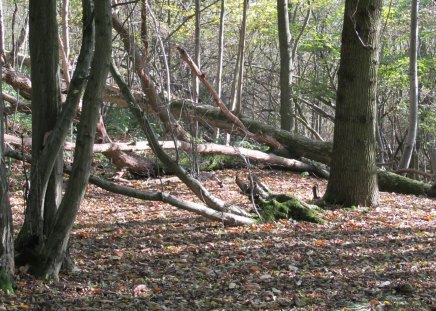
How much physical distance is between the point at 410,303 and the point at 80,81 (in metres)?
3.60

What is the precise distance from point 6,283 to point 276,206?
14.5 feet

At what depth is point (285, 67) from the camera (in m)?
15.4

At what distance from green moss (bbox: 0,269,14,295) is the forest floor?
8 cm

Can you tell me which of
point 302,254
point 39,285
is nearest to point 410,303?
point 302,254

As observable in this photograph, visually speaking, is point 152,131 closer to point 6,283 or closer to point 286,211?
point 6,283

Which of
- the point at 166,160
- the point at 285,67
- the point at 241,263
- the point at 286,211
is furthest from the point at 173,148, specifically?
the point at 285,67

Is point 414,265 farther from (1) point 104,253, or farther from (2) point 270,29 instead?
(2) point 270,29

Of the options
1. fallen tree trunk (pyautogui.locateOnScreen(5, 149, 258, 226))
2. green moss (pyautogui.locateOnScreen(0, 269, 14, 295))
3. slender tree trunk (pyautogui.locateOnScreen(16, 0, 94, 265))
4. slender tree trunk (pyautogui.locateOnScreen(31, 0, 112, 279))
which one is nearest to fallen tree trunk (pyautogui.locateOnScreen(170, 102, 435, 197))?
fallen tree trunk (pyautogui.locateOnScreen(5, 149, 258, 226))

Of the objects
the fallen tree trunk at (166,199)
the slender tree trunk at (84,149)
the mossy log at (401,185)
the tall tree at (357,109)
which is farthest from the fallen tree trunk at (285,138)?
the slender tree trunk at (84,149)

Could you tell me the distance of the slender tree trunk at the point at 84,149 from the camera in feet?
14.7

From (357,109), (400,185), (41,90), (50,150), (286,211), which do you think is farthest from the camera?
(400,185)

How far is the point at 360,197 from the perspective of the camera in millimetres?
8680

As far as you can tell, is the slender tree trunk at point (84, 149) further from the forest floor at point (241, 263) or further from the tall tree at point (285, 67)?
the tall tree at point (285, 67)

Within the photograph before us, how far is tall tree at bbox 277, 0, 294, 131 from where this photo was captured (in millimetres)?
14742
